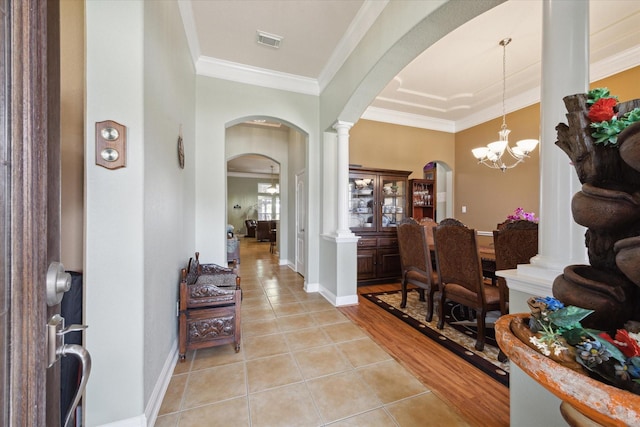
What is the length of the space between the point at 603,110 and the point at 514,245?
173 centimetres

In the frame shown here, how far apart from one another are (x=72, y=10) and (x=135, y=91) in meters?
0.60

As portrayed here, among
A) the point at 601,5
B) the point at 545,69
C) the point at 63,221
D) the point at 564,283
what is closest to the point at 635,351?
the point at 564,283

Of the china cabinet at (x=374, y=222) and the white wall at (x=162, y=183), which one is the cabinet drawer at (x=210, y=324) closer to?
the white wall at (x=162, y=183)

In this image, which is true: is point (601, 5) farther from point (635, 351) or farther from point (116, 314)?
point (116, 314)

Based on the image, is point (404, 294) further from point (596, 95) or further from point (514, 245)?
point (596, 95)

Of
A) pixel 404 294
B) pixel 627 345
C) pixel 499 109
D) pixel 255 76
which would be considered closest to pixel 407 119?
pixel 499 109

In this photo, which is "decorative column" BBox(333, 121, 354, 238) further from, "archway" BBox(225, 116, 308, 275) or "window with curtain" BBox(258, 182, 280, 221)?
"window with curtain" BBox(258, 182, 280, 221)

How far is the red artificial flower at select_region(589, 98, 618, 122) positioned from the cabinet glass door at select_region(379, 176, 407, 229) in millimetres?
3779

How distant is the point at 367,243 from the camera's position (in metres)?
4.27

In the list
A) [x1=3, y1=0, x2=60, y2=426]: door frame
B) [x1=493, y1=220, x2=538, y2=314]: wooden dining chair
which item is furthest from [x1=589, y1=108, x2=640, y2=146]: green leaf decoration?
[x1=493, y1=220, x2=538, y2=314]: wooden dining chair

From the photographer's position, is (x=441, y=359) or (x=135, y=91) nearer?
(x=135, y=91)

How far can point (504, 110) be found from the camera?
455 centimetres

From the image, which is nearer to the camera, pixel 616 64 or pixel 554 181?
pixel 554 181

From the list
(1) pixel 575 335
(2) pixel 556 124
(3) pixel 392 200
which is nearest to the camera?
(1) pixel 575 335
